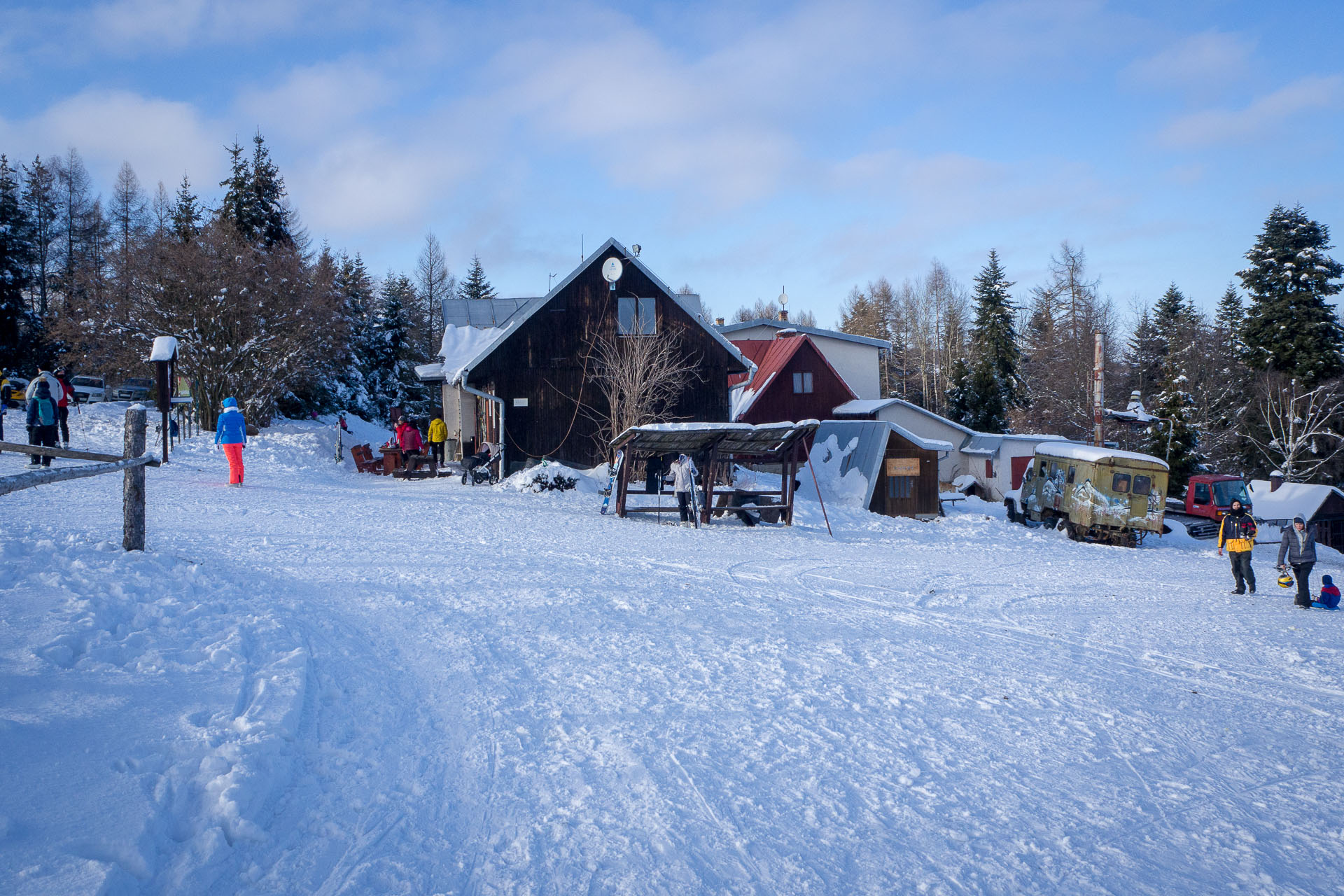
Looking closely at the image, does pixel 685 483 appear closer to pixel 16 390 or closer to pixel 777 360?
pixel 777 360

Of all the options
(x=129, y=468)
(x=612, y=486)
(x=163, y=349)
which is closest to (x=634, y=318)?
(x=612, y=486)

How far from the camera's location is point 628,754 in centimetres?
452

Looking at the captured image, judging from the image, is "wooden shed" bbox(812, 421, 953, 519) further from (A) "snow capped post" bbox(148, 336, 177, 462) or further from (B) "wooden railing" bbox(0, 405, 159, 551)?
(B) "wooden railing" bbox(0, 405, 159, 551)

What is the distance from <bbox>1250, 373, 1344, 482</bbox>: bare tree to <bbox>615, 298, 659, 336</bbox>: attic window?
26.8 m

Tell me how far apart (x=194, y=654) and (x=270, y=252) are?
27.0 m

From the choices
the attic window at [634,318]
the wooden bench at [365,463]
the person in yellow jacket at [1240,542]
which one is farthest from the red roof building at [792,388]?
the person in yellow jacket at [1240,542]

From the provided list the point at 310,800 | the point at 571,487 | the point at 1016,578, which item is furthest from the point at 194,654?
the point at 571,487

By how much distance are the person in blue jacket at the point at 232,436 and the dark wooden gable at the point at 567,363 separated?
329 inches

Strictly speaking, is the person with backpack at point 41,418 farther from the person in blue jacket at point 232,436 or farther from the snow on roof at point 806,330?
the snow on roof at point 806,330

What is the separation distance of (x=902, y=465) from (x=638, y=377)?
810 cm

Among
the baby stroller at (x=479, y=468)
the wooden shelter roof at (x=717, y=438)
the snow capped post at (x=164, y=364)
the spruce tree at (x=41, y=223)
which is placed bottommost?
the baby stroller at (x=479, y=468)

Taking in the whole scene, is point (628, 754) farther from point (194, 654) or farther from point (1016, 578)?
point (1016, 578)

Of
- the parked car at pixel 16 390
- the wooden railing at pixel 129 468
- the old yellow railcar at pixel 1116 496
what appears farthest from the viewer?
the parked car at pixel 16 390

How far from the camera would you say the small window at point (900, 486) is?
77.0 feet
